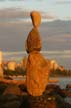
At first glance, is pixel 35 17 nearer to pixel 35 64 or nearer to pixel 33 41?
pixel 33 41

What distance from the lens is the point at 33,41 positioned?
75.6 ft

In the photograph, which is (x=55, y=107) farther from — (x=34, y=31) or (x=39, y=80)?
(x=34, y=31)

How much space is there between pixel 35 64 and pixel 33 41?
1.12 meters

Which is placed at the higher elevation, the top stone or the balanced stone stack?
the top stone

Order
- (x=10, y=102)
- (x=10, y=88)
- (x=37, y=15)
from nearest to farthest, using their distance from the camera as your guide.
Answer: (x=37, y=15), (x=10, y=102), (x=10, y=88)

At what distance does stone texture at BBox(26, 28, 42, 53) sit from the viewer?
2300cm

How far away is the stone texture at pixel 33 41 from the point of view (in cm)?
2300

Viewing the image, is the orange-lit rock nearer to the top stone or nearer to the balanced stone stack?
the balanced stone stack

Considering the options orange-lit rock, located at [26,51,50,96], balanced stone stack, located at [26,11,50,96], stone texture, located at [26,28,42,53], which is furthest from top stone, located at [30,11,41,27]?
orange-lit rock, located at [26,51,50,96]

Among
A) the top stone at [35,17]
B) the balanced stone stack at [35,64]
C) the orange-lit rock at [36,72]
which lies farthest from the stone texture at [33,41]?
the top stone at [35,17]

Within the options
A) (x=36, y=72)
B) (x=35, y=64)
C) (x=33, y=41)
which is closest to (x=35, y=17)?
(x=33, y=41)

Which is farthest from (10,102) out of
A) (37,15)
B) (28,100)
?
(37,15)

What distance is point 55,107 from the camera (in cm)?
2334

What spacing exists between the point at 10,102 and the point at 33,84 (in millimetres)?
2078
